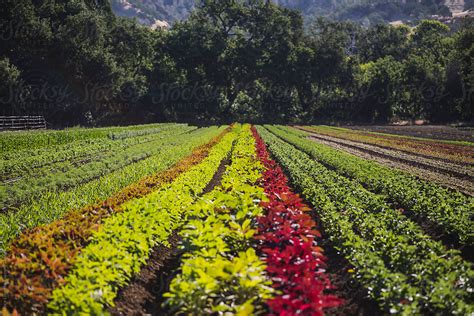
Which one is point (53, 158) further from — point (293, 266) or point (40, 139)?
point (293, 266)

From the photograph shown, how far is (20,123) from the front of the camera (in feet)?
128

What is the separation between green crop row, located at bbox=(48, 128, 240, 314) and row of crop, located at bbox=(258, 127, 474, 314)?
3416 mm

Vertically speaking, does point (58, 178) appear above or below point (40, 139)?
below

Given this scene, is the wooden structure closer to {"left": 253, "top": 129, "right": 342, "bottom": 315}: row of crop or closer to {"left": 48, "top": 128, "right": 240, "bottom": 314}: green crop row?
{"left": 48, "top": 128, "right": 240, "bottom": 314}: green crop row

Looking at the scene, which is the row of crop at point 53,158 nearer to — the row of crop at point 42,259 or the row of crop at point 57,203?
the row of crop at point 57,203

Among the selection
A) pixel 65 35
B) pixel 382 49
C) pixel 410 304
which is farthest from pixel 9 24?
pixel 382 49

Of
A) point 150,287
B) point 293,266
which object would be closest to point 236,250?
point 150,287

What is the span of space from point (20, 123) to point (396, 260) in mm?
41561

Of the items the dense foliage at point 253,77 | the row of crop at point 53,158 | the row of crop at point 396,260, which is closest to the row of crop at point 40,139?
the row of crop at point 53,158

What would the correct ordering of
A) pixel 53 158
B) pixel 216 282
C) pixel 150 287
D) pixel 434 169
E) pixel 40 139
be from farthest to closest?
Answer: 1. pixel 40 139
2. pixel 53 158
3. pixel 434 169
4. pixel 150 287
5. pixel 216 282

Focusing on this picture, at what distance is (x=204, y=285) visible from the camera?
14.4 ft

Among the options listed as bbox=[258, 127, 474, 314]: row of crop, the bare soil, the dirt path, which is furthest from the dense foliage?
bbox=[258, 127, 474, 314]: row of crop

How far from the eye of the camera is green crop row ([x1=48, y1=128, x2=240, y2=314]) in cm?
433

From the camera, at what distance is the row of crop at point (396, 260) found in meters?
4.83
